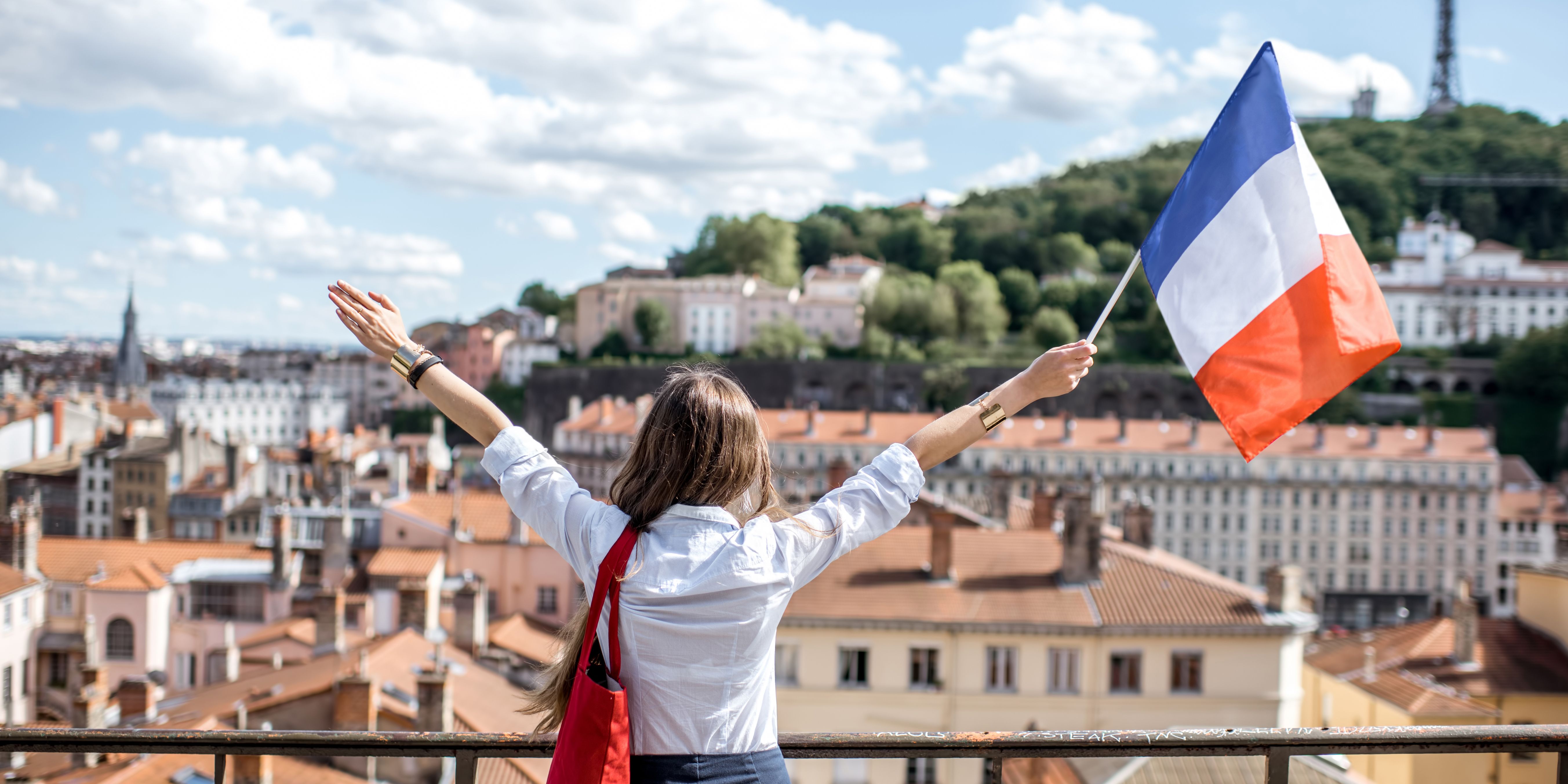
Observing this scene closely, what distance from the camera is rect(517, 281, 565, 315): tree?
412ft

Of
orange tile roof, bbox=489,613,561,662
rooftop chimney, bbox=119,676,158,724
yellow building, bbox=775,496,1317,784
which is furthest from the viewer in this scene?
orange tile roof, bbox=489,613,561,662

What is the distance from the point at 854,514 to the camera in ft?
7.79

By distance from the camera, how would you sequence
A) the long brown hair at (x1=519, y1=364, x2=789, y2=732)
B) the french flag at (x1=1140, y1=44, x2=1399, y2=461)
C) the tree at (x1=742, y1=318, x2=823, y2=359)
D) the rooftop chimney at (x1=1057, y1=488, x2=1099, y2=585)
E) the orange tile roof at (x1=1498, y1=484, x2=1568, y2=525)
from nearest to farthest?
1. the long brown hair at (x1=519, y1=364, x2=789, y2=732)
2. the french flag at (x1=1140, y1=44, x2=1399, y2=461)
3. the rooftop chimney at (x1=1057, y1=488, x2=1099, y2=585)
4. the orange tile roof at (x1=1498, y1=484, x2=1568, y2=525)
5. the tree at (x1=742, y1=318, x2=823, y2=359)

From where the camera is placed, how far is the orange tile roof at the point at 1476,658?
58.9 ft

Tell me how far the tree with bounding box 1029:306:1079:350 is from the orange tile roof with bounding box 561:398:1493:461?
24851 millimetres

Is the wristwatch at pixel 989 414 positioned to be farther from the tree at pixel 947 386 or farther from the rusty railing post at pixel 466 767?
the tree at pixel 947 386

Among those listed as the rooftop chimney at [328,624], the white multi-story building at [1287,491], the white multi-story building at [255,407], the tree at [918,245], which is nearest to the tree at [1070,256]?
the tree at [918,245]

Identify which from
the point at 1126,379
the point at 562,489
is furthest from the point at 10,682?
the point at 1126,379

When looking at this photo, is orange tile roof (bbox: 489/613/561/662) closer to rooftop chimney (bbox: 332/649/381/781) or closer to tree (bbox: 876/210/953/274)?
rooftop chimney (bbox: 332/649/381/781)

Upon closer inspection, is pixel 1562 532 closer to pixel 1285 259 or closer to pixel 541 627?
pixel 541 627

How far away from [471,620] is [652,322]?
74327 millimetres

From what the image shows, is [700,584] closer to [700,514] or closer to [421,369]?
[700,514]

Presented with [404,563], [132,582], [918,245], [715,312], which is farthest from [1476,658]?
[918,245]

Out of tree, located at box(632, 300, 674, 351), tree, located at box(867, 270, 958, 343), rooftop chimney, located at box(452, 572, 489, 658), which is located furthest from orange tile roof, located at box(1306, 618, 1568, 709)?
tree, located at box(632, 300, 674, 351)
